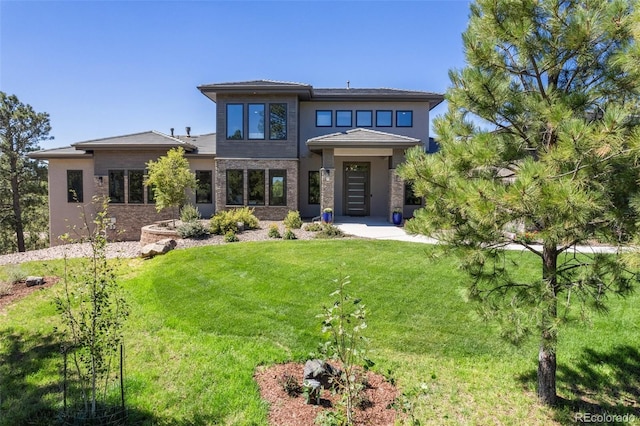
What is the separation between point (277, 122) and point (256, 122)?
1.11 metres

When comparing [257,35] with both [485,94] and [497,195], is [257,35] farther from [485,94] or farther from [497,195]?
[497,195]

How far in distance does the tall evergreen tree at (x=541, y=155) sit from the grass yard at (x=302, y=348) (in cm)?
51

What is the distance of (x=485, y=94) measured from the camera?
366cm

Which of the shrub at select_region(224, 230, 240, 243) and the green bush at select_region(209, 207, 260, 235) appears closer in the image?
the shrub at select_region(224, 230, 240, 243)

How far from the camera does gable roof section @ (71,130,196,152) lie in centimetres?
1716

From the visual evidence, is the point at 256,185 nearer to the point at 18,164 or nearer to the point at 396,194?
the point at 396,194

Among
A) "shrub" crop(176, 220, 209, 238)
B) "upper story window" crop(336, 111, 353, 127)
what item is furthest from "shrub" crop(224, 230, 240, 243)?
"upper story window" crop(336, 111, 353, 127)

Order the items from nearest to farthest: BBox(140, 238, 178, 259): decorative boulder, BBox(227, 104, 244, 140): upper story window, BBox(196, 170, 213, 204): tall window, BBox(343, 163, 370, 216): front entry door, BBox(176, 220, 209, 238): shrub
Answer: BBox(140, 238, 178, 259): decorative boulder < BBox(176, 220, 209, 238): shrub < BBox(227, 104, 244, 140): upper story window < BBox(196, 170, 213, 204): tall window < BBox(343, 163, 370, 216): front entry door

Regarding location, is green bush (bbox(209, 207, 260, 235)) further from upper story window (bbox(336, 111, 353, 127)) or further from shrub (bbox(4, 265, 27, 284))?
upper story window (bbox(336, 111, 353, 127))

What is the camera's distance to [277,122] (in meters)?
17.3

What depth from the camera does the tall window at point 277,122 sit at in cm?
1719

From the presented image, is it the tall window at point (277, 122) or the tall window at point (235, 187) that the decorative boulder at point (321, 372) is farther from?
the tall window at point (277, 122)

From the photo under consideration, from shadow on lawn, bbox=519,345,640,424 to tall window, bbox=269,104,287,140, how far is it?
15002 millimetres

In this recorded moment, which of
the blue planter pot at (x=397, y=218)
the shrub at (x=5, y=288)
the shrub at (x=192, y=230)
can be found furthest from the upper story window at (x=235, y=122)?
the shrub at (x=5, y=288)
